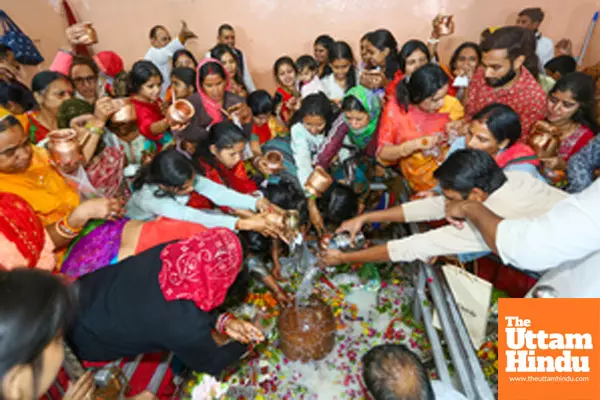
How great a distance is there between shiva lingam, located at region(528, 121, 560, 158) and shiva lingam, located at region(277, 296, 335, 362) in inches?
69.6

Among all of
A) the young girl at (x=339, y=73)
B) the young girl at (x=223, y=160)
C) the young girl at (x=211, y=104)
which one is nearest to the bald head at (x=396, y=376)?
the young girl at (x=223, y=160)

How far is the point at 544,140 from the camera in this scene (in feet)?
7.39

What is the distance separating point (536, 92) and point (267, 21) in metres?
3.71

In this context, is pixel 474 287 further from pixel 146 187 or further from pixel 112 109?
pixel 112 109

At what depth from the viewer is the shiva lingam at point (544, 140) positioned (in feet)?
7.41

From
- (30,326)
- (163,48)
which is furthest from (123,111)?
(163,48)

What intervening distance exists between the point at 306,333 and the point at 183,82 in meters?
2.40

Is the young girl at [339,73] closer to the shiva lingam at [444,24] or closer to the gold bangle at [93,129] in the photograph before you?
the shiva lingam at [444,24]

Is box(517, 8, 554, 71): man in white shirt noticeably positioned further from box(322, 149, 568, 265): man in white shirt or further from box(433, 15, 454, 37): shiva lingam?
box(322, 149, 568, 265): man in white shirt

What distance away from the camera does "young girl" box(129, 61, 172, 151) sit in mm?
2830

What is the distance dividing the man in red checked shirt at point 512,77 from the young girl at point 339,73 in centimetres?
125

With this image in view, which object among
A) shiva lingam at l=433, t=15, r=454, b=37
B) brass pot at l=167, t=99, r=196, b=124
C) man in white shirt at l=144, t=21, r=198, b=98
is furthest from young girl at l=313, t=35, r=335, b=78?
brass pot at l=167, t=99, r=196, b=124

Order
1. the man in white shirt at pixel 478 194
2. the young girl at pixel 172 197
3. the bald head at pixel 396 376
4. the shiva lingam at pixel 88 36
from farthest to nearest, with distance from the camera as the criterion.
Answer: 1. the shiva lingam at pixel 88 36
2. the young girl at pixel 172 197
3. the man in white shirt at pixel 478 194
4. the bald head at pixel 396 376

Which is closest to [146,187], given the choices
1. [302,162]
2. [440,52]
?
[302,162]
